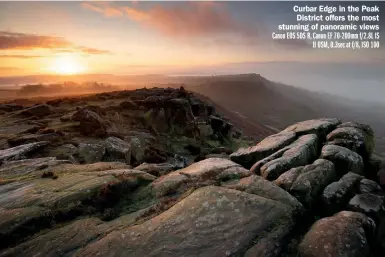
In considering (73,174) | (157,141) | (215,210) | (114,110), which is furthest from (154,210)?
(114,110)

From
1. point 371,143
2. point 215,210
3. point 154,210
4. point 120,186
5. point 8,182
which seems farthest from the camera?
point 371,143

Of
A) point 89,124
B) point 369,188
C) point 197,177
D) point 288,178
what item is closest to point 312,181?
point 288,178

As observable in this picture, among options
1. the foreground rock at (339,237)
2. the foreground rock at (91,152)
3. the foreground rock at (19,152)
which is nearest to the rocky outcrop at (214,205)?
the foreground rock at (339,237)

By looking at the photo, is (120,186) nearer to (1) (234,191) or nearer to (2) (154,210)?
(2) (154,210)

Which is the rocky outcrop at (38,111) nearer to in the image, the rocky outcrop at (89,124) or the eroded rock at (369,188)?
the rocky outcrop at (89,124)

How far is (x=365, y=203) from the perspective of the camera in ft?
46.5

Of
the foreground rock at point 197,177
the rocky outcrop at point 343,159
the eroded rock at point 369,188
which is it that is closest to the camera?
the eroded rock at point 369,188

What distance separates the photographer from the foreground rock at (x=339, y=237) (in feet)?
35.4

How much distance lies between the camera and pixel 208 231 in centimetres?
1167

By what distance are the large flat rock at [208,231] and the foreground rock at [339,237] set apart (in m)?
1.07

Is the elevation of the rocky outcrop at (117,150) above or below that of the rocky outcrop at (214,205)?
below

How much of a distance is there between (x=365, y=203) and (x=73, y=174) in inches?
714

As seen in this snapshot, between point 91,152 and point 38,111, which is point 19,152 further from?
point 38,111

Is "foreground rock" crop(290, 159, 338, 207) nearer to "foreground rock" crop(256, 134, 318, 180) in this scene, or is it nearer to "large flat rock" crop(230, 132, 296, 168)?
"foreground rock" crop(256, 134, 318, 180)
